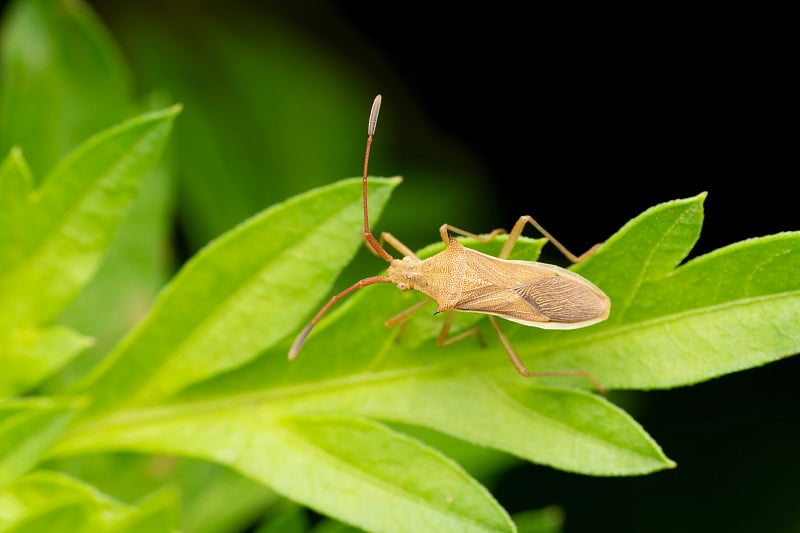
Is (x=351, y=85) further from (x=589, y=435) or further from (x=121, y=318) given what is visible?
(x=589, y=435)

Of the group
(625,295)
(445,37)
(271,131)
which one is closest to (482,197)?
(445,37)

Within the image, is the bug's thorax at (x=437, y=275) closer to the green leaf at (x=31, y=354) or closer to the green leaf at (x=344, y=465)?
the green leaf at (x=344, y=465)

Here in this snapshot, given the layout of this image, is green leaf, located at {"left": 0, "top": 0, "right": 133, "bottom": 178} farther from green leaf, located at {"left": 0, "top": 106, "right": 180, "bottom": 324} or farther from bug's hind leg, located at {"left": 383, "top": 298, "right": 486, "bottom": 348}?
bug's hind leg, located at {"left": 383, "top": 298, "right": 486, "bottom": 348}

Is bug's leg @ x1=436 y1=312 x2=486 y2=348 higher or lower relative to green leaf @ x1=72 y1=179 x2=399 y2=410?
lower

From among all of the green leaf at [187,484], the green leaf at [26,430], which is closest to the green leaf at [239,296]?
the green leaf at [26,430]

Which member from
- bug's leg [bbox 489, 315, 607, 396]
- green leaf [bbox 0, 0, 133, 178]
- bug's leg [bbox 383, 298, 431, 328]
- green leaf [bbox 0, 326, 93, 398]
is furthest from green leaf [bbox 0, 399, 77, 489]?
green leaf [bbox 0, 0, 133, 178]
